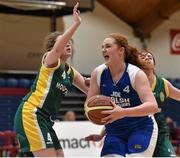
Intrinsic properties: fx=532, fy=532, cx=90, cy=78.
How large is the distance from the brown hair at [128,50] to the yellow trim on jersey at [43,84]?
0.60m

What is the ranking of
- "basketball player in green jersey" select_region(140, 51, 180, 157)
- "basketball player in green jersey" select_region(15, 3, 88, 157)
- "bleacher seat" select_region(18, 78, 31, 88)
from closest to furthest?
"basketball player in green jersey" select_region(15, 3, 88, 157)
"basketball player in green jersey" select_region(140, 51, 180, 157)
"bleacher seat" select_region(18, 78, 31, 88)

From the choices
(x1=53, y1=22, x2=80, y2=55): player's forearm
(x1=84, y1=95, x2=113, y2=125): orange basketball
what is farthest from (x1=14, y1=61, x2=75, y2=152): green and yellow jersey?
(x1=84, y1=95, x2=113, y2=125): orange basketball

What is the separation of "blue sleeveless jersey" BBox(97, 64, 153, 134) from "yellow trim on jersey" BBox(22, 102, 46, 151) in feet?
2.04

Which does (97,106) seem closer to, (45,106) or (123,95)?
(123,95)

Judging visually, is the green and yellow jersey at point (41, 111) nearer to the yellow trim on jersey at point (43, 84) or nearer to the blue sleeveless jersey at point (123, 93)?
the yellow trim on jersey at point (43, 84)

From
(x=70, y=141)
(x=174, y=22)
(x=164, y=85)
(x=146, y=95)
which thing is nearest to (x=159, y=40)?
(x=174, y=22)

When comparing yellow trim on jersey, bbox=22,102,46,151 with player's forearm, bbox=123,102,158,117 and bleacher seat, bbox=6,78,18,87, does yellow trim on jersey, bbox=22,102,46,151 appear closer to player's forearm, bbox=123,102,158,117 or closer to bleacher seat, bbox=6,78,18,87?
player's forearm, bbox=123,102,158,117

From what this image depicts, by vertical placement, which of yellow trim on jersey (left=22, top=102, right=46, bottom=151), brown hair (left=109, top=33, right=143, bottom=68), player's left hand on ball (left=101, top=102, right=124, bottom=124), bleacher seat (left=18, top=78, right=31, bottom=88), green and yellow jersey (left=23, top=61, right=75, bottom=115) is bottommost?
yellow trim on jersey (left=22, top=102, right=46, bottom=151)

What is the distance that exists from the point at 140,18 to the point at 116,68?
520 inches

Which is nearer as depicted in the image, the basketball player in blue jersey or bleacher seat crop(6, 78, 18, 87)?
the basketball player in blue jersey

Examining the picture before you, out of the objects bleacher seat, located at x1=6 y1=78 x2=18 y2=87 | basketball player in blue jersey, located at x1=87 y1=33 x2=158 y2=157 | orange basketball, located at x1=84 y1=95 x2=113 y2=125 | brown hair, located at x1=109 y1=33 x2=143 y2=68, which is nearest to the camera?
orange basketball, located at x1=84 y1=95 x2=113 y2=125

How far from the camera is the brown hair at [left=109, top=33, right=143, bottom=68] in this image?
4.58m

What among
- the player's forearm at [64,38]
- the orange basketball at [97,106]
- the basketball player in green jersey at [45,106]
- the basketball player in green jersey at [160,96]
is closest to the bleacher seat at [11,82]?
the basketball player in green jersey at [160,96]

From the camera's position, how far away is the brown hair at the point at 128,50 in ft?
15.0
